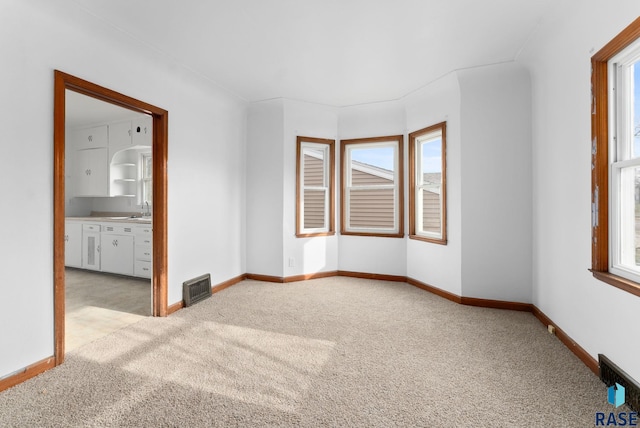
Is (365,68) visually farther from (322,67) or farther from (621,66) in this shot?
(621,66)

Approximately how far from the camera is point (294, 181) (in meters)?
4.57

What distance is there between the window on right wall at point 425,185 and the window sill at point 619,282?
2027mm

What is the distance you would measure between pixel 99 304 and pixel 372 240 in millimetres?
3546

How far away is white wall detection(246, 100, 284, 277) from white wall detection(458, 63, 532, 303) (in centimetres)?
237

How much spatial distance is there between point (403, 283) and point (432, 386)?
102 inches

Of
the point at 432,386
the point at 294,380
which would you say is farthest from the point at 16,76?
the point at 432,386

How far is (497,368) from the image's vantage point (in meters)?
2.17

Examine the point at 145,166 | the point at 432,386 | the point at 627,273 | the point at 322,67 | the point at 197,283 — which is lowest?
the point at 432,386

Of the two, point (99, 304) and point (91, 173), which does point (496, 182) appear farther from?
point (91, 173)

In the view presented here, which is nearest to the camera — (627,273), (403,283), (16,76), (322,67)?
(627,273)

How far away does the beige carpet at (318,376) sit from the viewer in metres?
1.70

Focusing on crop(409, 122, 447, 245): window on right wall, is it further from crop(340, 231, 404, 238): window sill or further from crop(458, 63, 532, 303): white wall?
crop(458, 63, 532, 303): white wall

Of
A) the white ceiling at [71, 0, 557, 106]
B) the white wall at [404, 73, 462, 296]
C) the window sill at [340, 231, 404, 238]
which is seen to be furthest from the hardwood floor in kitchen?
the white wall at [404, 73, 462, 296]

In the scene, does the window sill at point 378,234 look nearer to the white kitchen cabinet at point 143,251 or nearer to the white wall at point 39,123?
the white wall at point 39,123
